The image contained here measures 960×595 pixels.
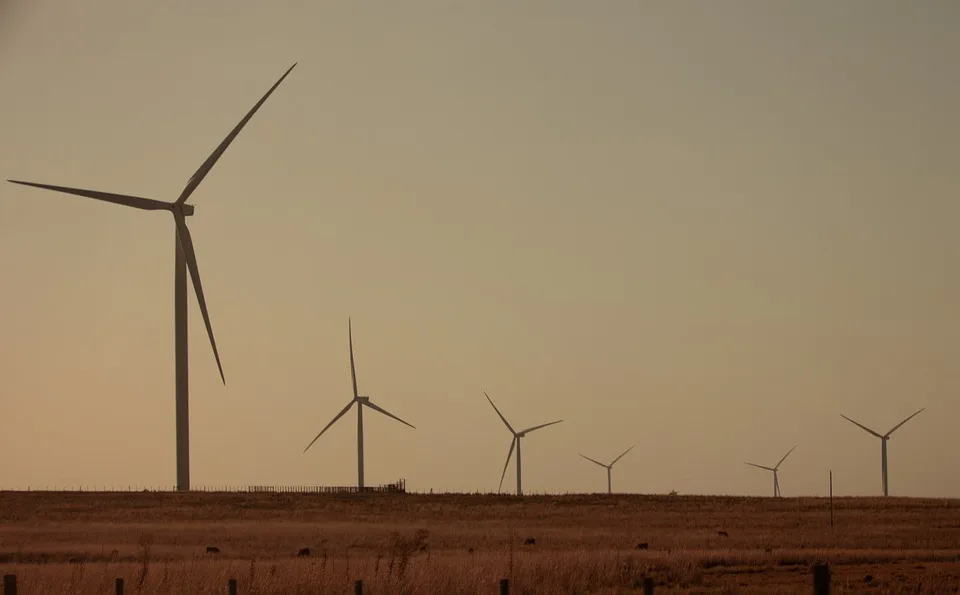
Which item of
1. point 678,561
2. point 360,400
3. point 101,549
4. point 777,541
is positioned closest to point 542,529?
point 777,541

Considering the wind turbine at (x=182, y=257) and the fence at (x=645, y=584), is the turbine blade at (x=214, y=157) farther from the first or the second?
the fence at (x=645, y=584)

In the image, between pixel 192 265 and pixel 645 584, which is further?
pixel 192 265

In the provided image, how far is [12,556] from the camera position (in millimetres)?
52188

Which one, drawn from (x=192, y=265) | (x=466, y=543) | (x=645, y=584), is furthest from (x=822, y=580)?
(x=192, y=265)

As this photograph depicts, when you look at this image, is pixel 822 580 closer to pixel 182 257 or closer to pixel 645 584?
pixel 645 584

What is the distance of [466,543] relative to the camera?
57938 millimetres

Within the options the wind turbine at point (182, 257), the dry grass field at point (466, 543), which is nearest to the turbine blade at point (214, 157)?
the wind turbine at point (182, 257)

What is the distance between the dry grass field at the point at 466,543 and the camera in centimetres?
3356

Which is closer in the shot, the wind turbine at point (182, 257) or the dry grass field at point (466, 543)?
the dry grass field at point (466, 543)

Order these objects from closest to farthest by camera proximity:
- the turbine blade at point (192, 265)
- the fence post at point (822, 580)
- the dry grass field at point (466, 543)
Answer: the fence post at point (822, 580) < the dry grass field at point (466, 543) < the turbine blade at point (192, 265)

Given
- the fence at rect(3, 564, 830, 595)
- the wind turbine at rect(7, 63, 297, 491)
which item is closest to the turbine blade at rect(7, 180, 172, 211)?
the wind turbine at rect(7, 63, 297, 491)

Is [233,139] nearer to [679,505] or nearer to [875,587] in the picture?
[679,505]

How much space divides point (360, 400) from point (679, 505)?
4443cm

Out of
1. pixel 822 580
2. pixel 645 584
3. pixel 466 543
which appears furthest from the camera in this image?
pixel 466 543
